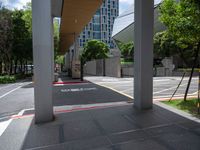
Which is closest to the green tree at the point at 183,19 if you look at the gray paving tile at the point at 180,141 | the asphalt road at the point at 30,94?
the asphalt road at the point at 30,94

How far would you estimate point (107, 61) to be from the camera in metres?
31.4

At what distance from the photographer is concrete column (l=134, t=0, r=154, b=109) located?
24.1ft

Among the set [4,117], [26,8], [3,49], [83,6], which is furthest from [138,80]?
[26,8]

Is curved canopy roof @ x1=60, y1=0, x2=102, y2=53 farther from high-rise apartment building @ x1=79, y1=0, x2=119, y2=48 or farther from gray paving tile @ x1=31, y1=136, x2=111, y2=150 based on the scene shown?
high-rise apartment building @ x1=79, y1=0, x2=119, y2=48

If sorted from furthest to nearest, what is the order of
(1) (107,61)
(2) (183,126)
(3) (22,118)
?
(1) (107,61) → (3) (22,118) → (2) (183,126)

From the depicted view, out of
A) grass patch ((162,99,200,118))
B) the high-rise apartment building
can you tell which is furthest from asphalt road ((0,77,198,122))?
the high-rise apartment building

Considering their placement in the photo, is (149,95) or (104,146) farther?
(149,95)

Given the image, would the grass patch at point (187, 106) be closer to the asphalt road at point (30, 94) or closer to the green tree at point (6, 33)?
the asphalt road at point (30, 94)

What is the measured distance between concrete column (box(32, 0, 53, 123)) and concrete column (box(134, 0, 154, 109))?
3.08 m

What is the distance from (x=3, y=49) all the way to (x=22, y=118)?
2244 centimetres

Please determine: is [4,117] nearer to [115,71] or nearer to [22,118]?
[22,118]

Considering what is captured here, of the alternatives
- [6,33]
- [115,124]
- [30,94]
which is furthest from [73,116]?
[6,33]

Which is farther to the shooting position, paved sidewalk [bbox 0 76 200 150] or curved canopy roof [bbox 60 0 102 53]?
curved canopy roof [bbox 60 0 102 53]

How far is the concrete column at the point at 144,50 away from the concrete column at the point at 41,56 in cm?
308
